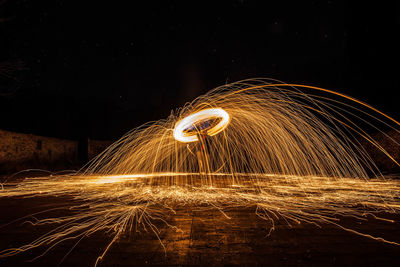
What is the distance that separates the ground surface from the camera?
2586mm

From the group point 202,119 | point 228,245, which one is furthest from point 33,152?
point 228,245

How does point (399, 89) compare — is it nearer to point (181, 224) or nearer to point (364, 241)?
point (364, 241)

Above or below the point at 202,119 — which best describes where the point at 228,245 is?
below

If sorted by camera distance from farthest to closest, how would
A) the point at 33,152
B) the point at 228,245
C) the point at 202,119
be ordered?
the point at 33,152, the point at 202,119, the point at 228,245

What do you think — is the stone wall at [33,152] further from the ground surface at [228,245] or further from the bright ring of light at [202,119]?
the ground surface at [228,245]

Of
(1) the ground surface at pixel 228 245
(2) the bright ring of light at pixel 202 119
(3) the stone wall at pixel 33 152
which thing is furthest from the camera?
(3) the stone wall at pixel 33 152

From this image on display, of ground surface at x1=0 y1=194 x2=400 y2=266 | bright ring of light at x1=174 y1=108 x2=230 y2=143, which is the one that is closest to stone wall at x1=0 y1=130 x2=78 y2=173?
bright ring of light at x1=174 y1=108 x2=230 y2=143

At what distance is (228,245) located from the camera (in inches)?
116

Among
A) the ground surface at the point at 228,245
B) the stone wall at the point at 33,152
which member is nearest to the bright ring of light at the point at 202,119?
the ground surface at the point at 228,245

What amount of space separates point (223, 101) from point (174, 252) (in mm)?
6180

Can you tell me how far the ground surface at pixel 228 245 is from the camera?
2.59 m

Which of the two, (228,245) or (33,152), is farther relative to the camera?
(33,152)

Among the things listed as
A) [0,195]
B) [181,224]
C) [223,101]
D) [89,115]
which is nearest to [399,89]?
[223,101]

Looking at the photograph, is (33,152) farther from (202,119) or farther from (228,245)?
(228,245)
